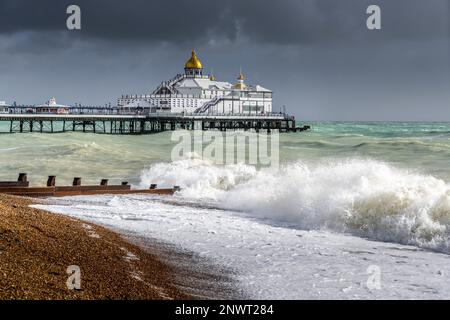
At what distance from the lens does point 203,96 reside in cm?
11281

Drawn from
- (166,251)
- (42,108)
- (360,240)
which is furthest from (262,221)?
(42,108)

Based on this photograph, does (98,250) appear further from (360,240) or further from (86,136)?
(86,136)

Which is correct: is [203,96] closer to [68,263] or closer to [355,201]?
[355,201]

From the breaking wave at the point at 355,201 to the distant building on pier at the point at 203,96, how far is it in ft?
274

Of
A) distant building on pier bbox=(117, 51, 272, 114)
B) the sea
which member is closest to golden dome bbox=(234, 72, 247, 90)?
distant building on pier bbox=(117, 51, 272, 114)

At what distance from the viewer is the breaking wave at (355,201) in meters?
11.8

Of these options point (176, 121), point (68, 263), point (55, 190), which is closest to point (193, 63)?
point (176, 121)

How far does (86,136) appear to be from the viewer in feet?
245

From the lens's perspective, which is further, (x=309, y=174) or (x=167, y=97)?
(x=167, y=97)

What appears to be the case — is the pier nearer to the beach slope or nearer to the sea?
the sea

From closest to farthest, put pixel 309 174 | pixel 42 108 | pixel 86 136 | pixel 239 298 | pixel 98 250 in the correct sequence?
pixel 239 298 → pixel 98 250 → pixel 309 174 → pixel 86 136 → pixel 42 108

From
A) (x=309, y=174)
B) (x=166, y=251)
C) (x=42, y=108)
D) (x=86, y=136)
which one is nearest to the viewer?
(x=166, y=251)
